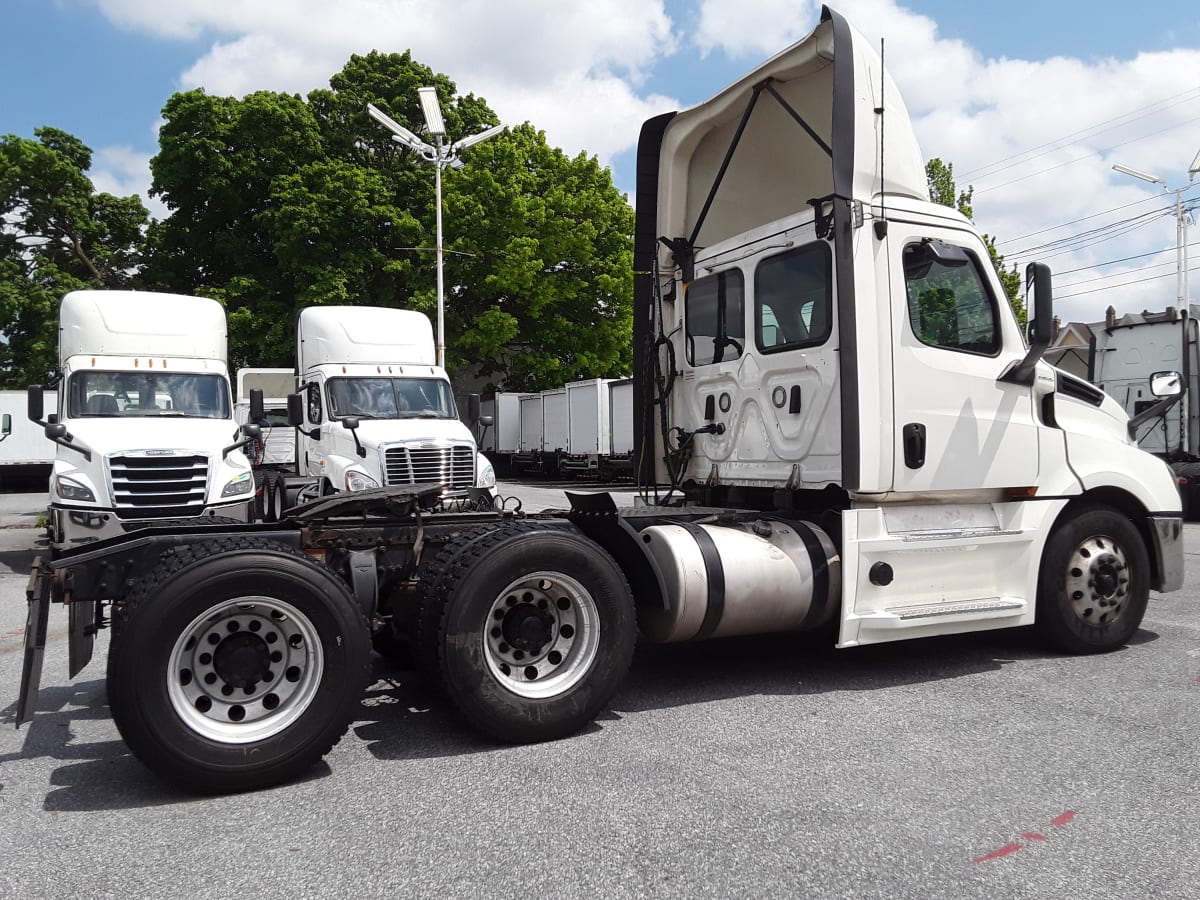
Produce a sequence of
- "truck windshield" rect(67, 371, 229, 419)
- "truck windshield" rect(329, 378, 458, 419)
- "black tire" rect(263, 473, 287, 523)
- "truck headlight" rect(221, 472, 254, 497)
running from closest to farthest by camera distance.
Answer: "truck headlight" rect(221, 472, 254, 497), "truck windshield" rect(67, 371, 229, 419), "truck windshield" rect(329, 378, 458, 419), "black tire" rect(263, 473, 287, 523)

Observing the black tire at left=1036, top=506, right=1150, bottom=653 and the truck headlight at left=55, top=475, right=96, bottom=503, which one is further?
the truck headlight at left=55, top=475, right=96, bottom=503

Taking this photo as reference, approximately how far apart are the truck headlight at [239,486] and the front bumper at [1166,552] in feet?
30.3

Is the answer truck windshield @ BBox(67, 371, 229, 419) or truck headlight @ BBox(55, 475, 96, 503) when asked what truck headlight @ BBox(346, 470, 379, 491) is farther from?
truck headlight @ BBox(55, 475, 96, 503)

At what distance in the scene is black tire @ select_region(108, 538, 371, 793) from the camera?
3.87 meters

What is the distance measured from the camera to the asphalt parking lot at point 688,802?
3238 millimetres

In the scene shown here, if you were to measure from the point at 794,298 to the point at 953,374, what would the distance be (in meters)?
1.08

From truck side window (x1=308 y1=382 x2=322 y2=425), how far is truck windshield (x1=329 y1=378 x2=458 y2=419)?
36 cm

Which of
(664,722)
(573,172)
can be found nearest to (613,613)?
(664,722)

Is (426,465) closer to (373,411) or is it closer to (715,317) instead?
(373,411)

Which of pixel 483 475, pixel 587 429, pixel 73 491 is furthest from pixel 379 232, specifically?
pixel 73 491

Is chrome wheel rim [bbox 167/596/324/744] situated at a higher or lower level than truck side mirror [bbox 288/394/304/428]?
lower

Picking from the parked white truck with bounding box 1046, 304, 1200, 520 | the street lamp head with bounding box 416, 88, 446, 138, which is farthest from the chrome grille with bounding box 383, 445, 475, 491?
the street lamp head with bounding box 416, 88, 446, 138

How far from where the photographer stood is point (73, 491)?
34.3 ft

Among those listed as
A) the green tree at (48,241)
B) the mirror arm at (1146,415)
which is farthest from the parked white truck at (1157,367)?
the green tree at (48,241)
